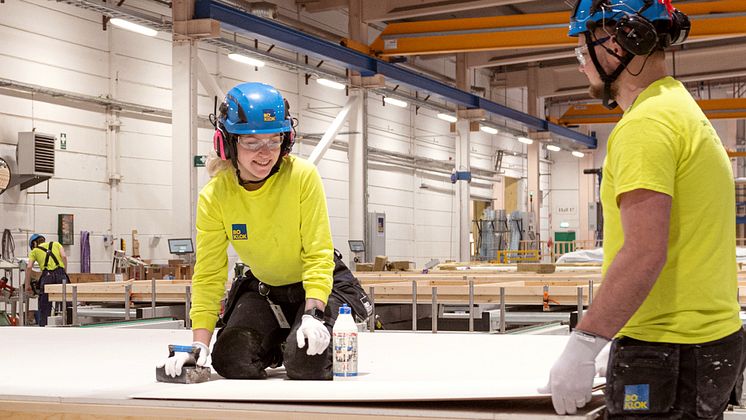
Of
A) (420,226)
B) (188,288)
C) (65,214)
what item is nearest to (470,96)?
(420,226)

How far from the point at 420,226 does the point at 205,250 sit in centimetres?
2235

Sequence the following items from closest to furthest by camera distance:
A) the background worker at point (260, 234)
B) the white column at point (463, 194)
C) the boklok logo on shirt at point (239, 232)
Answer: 1. the background worker at point (260, 234)
2. the boklok logo on shirt at point (239, 232)
3. the white column at point (463, 194)

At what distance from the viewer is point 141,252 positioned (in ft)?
54.9

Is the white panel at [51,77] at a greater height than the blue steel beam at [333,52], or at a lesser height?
lesser

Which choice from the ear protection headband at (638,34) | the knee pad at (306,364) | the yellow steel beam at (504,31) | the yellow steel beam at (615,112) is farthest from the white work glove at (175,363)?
the yellow steel beam at (615,112)

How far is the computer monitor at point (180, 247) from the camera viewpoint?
1294 centimetres

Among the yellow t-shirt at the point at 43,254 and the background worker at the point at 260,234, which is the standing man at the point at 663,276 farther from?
the yellow t-shirt at the point at 43,254

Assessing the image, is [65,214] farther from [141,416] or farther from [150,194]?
[141,416]

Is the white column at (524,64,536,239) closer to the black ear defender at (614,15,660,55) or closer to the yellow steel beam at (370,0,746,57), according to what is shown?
the yellow steel beam at (370,0,746,57)

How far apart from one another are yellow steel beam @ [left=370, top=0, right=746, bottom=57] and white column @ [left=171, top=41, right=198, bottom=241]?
5.95 meters

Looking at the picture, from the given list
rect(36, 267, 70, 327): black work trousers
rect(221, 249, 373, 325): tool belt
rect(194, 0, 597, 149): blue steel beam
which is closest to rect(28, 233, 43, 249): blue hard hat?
rect(36, 267, 70, 327): black work trousers

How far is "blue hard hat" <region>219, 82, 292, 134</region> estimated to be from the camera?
3330 mm

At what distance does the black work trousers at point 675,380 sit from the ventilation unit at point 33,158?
13.2m

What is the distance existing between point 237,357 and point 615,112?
2465cm
